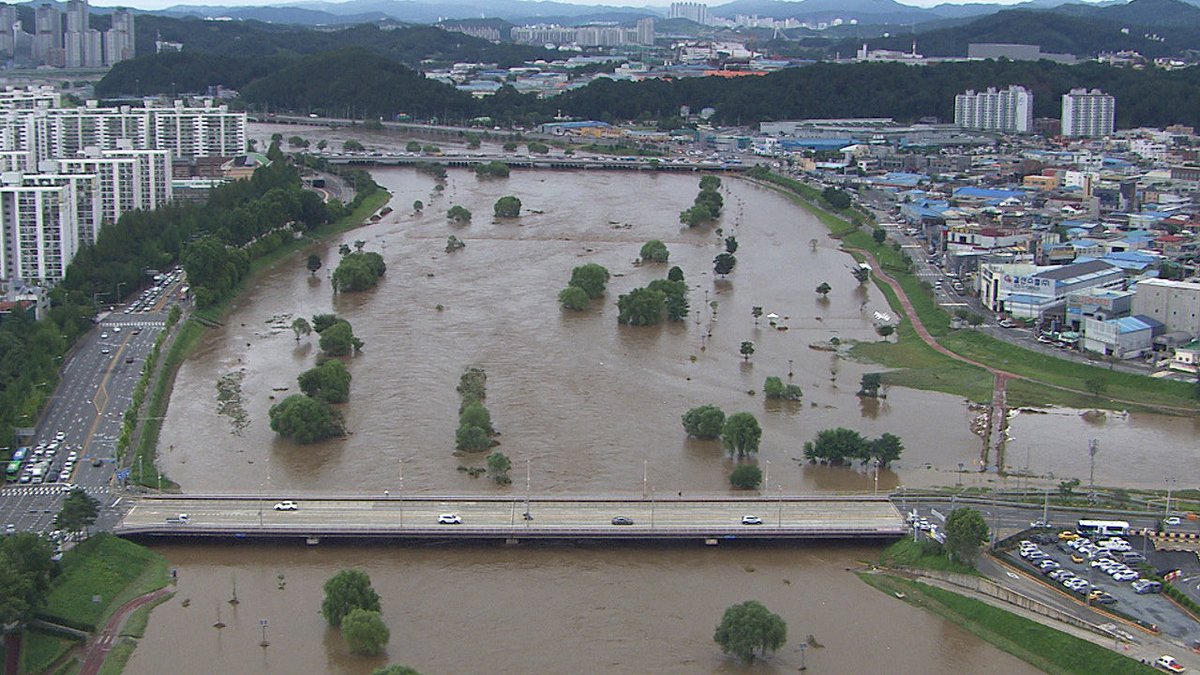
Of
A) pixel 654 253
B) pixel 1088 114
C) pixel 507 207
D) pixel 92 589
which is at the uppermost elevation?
pixel 1088 114

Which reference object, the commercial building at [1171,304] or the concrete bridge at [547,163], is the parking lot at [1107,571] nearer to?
the commercial building at [1171,304]

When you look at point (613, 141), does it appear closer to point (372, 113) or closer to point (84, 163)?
point (372, 113)

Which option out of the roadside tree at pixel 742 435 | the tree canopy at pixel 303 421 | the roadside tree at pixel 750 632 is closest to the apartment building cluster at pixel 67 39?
the tree canopy at pixel 303 421

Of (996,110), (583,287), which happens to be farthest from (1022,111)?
(583,287)

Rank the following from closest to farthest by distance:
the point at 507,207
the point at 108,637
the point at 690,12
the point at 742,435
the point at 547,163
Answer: the point at 108,637 < the point at 742,435 < the point at 507,207 < the point at 547,163 < the point at 690,12

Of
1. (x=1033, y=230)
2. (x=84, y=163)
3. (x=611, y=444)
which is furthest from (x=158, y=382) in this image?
(x=1033, y=230)

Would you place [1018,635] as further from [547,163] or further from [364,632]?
[547,163]

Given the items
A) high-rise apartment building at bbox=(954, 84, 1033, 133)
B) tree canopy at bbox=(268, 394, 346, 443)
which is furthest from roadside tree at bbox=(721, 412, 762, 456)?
high-rise apartment building at bbox=(954, 84, 1033, 133)

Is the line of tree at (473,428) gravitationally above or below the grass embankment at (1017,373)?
below
